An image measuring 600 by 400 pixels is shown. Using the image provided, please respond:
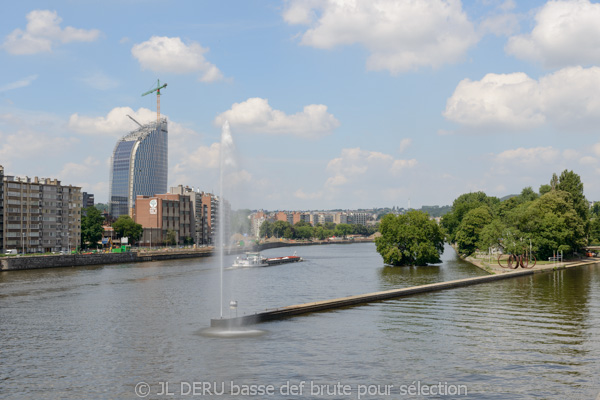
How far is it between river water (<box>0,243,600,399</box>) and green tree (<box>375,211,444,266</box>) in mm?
48344

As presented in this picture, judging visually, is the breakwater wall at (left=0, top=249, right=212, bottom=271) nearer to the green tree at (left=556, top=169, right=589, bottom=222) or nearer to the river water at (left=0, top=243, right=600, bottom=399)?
the river water at (left=0, top=243, right=600, bottom=399)

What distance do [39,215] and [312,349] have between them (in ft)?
505

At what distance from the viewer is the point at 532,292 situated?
2832 inches

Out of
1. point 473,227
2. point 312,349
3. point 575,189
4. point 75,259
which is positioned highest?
point 575,189

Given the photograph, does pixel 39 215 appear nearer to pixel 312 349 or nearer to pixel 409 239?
pixel 409 239

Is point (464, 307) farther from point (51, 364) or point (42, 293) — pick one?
point (42, 293)

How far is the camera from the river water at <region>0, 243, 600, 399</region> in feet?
97.7

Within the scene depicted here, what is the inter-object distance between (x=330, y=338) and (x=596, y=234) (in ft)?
573

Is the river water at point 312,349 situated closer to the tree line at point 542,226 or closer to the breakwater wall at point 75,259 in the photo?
the tree line at point 542,226

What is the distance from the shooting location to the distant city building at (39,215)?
159 meters

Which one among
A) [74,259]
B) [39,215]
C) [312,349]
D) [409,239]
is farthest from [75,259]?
[312,349]

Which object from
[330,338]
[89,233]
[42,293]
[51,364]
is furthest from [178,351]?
[89,233]

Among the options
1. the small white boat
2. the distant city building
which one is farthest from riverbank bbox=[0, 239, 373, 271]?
the small white boat

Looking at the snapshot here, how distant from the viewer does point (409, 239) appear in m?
121
